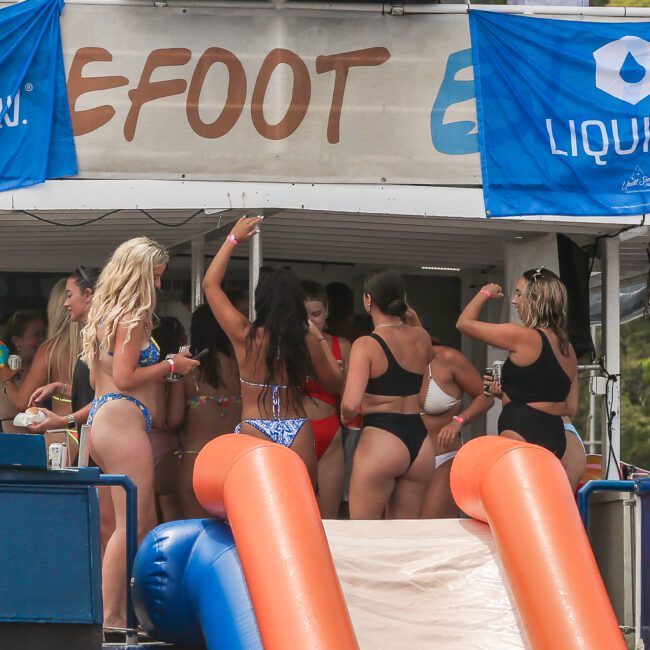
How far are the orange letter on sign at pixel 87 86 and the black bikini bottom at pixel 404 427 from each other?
8.38 feet

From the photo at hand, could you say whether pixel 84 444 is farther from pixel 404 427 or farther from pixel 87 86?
pixel 87 86

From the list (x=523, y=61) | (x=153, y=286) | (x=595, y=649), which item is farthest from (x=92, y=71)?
(x=595, y=649)

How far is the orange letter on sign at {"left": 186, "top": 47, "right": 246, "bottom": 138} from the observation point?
7.08m

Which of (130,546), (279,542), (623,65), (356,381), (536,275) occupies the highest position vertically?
(623,65)

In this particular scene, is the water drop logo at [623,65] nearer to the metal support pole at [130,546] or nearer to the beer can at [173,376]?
the beer can at [173,376]

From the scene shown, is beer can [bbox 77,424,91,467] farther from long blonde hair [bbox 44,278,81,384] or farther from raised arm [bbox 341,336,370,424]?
raised arm [bbox 341,336,370,424]

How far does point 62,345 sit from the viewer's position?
6.86 metres

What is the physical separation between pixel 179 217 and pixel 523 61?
244 centimetres

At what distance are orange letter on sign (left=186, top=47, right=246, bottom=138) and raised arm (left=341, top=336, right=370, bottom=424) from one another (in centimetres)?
180

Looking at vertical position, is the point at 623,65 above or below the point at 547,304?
above

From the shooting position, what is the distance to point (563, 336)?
6.25 meters

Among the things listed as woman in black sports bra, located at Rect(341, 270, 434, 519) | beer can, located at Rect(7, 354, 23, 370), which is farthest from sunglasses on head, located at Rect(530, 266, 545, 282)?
beer can, located at Rect(7, 354, 23, 370)

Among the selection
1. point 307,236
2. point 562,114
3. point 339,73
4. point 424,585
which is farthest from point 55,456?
point 562,114

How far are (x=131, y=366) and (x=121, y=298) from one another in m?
0.34
